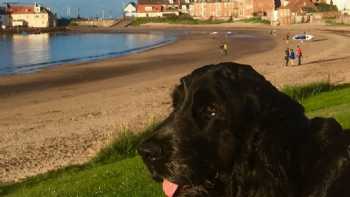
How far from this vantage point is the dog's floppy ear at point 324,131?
365 cm

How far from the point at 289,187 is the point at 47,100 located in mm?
31494

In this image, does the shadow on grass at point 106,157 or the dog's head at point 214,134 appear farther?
the shadow on grass at point 106,157

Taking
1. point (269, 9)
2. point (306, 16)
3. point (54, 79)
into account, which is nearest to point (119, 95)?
point (54, 79)

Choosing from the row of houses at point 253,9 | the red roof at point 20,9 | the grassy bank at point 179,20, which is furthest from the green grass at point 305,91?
the red roof at point 20,9

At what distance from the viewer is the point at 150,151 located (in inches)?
137

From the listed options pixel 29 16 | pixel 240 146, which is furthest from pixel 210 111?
pixel 29 16

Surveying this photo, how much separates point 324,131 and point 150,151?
1013mm

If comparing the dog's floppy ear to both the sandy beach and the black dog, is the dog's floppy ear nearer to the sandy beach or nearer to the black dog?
the black dog

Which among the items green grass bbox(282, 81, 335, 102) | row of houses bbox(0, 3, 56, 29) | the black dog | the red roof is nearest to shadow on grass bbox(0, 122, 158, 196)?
green grass bbox(282, 81, 335, 102)

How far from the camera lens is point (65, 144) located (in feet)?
70.0

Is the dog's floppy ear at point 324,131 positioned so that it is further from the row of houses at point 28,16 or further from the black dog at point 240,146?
the row of houses at point 28,16

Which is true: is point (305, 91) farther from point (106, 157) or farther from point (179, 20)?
point (179, 20)

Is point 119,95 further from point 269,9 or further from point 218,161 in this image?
point 269,9

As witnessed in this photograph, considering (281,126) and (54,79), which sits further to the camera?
(54,79)
